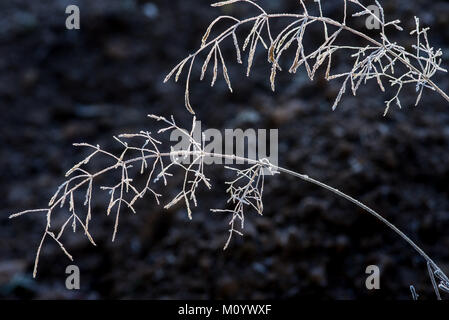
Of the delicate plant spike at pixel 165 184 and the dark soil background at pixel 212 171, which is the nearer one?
the delicate plant spike at pixel 165 184

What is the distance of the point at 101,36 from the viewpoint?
2.69m

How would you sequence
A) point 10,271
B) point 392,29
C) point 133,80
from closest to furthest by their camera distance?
point 10,271 → point 392,29 → point 133,80

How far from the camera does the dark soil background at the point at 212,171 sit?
1835 millimetres

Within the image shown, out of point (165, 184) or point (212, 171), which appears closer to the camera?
point (165, 184)

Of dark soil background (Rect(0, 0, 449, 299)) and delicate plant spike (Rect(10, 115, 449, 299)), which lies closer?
delicate plant spike (Rect(10, 115, 449, 299))

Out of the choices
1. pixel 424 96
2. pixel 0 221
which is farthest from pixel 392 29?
pixel 0 221

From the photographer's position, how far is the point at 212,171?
2205mm

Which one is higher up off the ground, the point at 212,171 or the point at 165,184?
the point at 212,171

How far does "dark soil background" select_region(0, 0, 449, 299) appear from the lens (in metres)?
1.83
